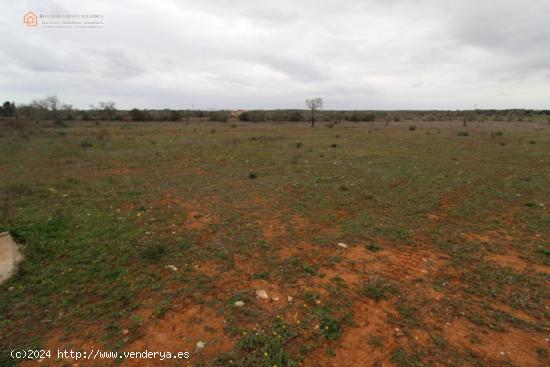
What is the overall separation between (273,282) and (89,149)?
660 inches

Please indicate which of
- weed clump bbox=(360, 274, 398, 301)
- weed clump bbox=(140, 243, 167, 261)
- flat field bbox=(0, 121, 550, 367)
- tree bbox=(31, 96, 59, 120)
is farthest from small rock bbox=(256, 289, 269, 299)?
tree bbox=(31, 96, 59, 120)

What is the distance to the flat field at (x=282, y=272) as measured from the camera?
112 inches

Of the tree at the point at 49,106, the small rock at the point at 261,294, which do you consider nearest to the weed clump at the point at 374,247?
the small rock at the point at 261,294

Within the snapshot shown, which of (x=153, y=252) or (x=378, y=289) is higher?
(x=153, y=252)

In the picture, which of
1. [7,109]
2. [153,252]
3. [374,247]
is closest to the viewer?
[153,252]

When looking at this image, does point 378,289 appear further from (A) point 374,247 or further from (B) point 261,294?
(B) point 261,294

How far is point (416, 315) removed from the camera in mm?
3238

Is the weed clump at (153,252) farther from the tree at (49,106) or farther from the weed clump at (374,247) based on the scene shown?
the tree at (49,106)

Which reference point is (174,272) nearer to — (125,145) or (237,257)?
(237,257)

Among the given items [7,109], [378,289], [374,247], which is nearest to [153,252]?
[378,289]

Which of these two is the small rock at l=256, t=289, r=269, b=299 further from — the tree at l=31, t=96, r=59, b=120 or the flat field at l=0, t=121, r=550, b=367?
the tree at l=31, t=96, r=59, b=120

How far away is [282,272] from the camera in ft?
13.4

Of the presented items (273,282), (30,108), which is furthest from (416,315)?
(30,108)

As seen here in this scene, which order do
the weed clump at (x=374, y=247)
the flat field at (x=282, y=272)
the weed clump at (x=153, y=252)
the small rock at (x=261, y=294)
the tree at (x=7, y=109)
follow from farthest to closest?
1. the tree at (x=7, y=109)
2. the weed clump at (x=374, y=247)
3. the weed clump at (x=153, y=252)
4. the small rock at (x=261, y=294)
5. the flat field at (x=282, y=272)
